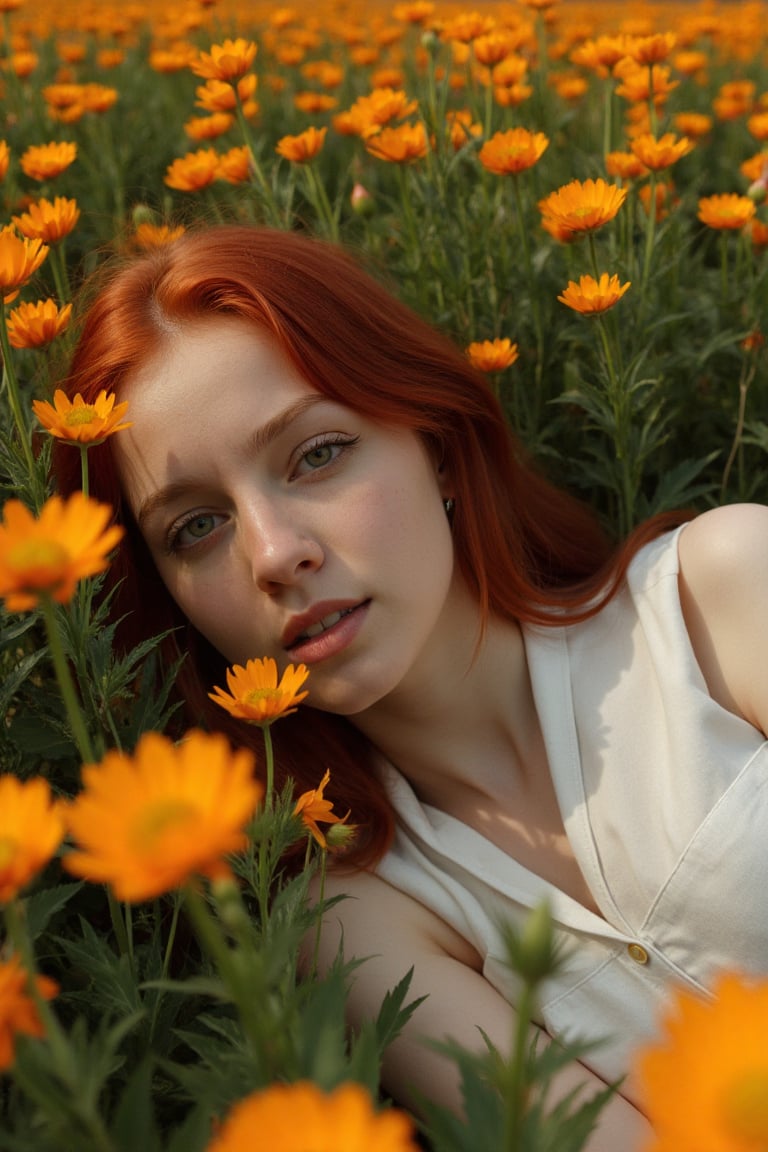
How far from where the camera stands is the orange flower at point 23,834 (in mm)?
569

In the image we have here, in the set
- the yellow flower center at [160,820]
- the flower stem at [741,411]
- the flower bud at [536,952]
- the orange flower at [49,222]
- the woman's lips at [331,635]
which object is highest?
the yellow flower center at [160,820]

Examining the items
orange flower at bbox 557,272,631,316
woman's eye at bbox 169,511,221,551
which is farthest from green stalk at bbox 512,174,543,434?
woman's eye at bbox 169,511,221,551

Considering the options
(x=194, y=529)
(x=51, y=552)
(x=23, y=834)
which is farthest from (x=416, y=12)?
(x=23, y=834)

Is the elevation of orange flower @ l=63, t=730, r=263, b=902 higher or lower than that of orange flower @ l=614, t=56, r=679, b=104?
higher

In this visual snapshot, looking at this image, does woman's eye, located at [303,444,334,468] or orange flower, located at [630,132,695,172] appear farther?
orange flower, located at [630,132,695,172]

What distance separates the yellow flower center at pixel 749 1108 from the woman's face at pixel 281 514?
0.76 meters

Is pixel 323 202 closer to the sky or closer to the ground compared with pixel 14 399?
closer to the ground

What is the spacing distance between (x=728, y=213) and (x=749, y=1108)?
161 cm

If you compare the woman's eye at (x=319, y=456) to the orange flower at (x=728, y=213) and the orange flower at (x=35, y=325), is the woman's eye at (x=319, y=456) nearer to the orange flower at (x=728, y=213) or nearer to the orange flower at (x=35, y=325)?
the orange flower at (x=35, y=325)

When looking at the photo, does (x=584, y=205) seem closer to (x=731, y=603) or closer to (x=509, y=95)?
(x=731, y=603)

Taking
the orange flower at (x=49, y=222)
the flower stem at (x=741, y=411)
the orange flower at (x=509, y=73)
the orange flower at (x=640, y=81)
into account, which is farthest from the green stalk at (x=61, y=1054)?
the orange flower at (x=509, y=73)

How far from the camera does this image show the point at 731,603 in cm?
137

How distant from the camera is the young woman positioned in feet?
4.08

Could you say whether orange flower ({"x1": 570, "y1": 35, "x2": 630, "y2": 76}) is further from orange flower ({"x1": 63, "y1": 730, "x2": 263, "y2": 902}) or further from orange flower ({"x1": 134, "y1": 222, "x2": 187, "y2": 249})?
orange flower ({"x1": 63, "y1": 730, "x2": 263, "y2": 902})
